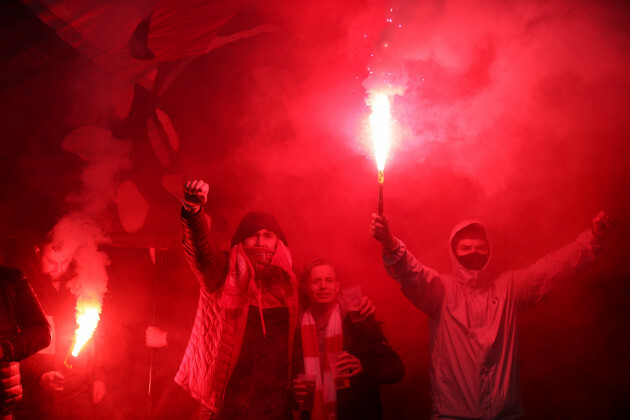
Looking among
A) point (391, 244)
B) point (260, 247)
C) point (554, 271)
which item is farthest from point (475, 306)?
point (260, 247)

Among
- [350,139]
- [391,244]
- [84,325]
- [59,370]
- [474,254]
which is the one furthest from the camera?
[350,139]

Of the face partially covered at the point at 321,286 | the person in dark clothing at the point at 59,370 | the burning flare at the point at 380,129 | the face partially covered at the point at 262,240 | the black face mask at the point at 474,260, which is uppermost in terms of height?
the burning flare at the point at 380,129

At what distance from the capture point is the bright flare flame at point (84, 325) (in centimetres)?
454

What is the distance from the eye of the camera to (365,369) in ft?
12.3

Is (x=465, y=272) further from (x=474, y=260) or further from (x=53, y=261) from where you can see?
(x=53, y=261)

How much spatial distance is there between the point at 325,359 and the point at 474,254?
1502 millimetres

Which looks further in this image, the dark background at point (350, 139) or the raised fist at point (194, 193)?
the dark background at point (350, 139)

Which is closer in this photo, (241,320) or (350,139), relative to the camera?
(241,320)

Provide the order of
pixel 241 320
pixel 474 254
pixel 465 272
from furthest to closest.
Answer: pixel 474 254 < pixel 465 272 < pixel 241 320

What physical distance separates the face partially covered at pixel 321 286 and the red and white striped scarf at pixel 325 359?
11 centimetres

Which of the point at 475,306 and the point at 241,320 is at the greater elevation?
the point at 475,306

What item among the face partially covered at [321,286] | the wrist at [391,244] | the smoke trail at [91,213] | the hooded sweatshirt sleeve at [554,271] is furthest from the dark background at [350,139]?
the wrist at [391,244]

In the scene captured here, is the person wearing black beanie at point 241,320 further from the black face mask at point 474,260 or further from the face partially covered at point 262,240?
the black face mask at point 474,260

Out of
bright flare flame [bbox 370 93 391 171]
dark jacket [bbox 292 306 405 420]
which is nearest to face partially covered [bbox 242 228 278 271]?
dark jacket [bbox 292 306 405 420]
